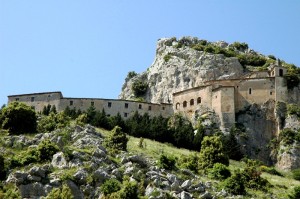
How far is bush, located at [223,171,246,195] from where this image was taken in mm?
51125

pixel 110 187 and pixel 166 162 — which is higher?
pixel 166 162

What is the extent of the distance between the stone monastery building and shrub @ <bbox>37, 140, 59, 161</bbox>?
32.1 metres

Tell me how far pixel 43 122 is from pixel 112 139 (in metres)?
10.2

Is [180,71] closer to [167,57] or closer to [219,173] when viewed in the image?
[167,57]

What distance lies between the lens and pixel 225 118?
79.4 metres

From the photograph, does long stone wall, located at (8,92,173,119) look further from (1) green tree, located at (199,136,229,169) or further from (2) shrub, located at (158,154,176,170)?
(2) shrub, located at (158,154,176,170)

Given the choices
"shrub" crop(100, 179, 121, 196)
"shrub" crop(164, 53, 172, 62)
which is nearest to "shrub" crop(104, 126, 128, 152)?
"shrub" crop(100, 179, 121, 196)

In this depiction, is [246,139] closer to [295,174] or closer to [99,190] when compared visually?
[295,174]

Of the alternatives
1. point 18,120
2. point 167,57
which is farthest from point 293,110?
point 18,120

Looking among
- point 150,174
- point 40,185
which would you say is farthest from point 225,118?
point 40,185

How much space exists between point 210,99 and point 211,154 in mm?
20717

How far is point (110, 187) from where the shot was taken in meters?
45.7

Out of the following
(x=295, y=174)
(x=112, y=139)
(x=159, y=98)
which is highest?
(x=159, y=98)

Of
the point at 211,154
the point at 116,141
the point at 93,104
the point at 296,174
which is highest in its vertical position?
the point at 93,104
